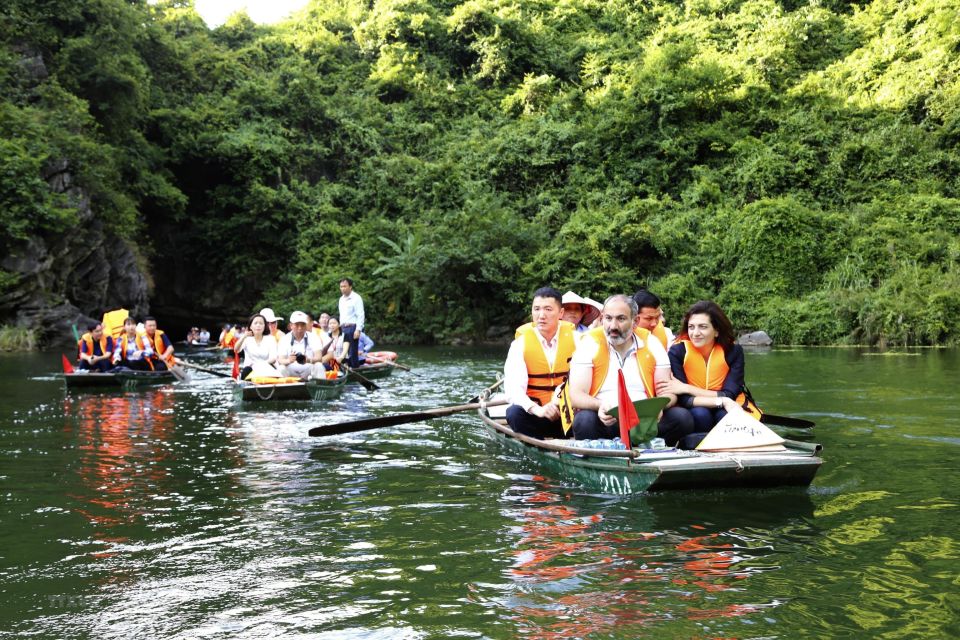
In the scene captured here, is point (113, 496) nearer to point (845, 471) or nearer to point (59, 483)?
point (59, 483)

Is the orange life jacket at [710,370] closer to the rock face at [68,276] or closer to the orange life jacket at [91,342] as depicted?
the orange life jacket at [91,342]

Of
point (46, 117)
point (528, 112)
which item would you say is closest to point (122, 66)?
point (46, 117)

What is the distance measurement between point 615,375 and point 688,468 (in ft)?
3.57

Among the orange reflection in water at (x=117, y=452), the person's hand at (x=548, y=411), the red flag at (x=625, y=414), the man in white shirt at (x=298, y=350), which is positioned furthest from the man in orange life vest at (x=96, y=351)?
the red flag at (x=625, y=414)

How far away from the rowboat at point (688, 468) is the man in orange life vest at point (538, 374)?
2.85ft

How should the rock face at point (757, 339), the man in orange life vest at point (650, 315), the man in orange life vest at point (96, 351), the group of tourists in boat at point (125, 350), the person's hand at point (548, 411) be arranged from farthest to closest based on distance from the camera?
the rock face at point (757, 339) → the group of tourists in boat at point (125, 350) → the man in orange life vest at point (96, 351) → the man in orange life vest at point (650, 315) → the person's hand at point (548, 411)

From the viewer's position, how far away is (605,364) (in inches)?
233

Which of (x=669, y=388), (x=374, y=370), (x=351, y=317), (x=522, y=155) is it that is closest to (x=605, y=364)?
(x=669, y=388)

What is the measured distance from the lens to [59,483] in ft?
20.6

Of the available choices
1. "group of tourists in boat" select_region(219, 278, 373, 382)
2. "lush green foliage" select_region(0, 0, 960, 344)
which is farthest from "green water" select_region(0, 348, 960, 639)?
"lush green foliage" select_region(0, 0, 960, 344)

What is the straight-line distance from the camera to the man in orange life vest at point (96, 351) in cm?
1424

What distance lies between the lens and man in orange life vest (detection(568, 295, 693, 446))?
5879 mm

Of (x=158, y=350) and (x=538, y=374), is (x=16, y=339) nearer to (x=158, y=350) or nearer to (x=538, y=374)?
(x=158, y=350)

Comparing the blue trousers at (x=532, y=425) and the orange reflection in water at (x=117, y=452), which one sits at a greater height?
the blue trousers at (x=532, y=425)
